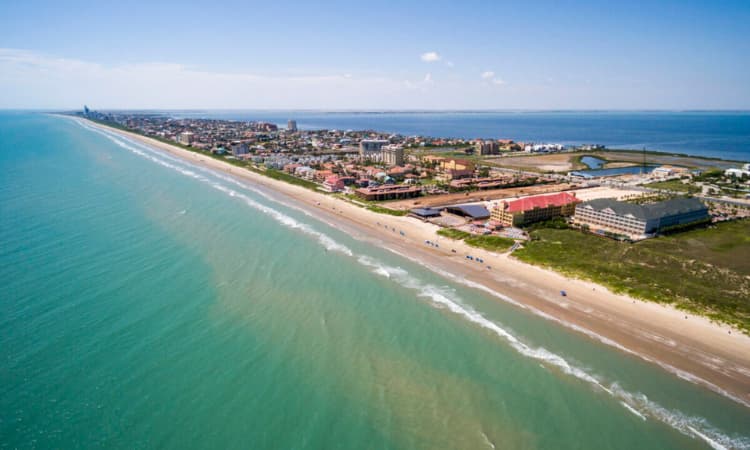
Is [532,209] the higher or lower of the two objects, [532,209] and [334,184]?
the higher

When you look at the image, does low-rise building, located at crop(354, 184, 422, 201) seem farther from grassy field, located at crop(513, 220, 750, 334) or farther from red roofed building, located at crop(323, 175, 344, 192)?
grassy field, located at crop(513, 220, 750, 334)

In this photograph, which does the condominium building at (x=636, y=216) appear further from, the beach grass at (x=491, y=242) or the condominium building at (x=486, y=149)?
the condominium building at (x=486, y=149)

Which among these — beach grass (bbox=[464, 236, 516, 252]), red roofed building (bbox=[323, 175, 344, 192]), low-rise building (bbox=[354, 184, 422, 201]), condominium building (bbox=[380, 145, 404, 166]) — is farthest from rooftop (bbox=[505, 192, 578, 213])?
condominium building (bbox=[380, 145, 404, 166])

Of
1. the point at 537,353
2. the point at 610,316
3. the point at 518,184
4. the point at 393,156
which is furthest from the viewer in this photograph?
the point at 393,156

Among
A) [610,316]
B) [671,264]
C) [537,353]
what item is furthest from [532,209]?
[537,353]

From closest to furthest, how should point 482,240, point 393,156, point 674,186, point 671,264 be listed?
1. point 671,264
2. point 482,240
3. point 674,186
4. point 393,156

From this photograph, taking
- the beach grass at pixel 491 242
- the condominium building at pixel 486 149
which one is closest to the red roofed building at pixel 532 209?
the beach grass at pixel 491 242

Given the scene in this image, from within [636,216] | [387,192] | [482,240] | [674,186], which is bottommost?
[482,240]

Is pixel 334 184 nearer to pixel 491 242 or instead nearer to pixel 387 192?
pixel 387 192
